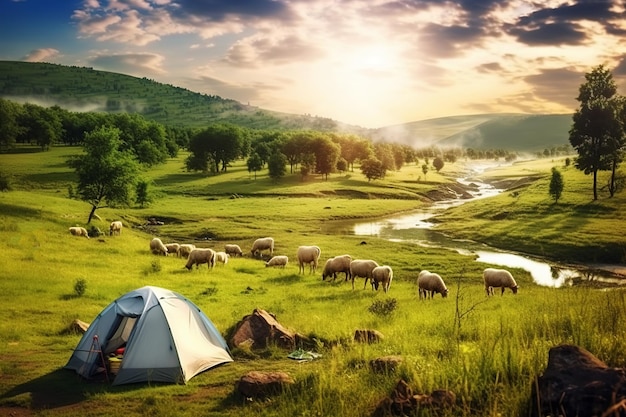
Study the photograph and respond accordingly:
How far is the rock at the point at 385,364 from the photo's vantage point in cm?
1043

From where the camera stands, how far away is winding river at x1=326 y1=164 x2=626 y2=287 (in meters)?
41.1

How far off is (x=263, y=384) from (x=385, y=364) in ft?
11.2

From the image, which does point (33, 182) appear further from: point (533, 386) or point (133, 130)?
point (533, 386)

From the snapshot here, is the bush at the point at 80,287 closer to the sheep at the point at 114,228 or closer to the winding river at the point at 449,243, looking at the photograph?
the sheep at the point at 114,228

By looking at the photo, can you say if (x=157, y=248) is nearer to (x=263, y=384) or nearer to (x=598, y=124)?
(x=263, y=384)

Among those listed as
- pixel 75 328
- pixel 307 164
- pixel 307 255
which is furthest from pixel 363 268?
pixel 307 164

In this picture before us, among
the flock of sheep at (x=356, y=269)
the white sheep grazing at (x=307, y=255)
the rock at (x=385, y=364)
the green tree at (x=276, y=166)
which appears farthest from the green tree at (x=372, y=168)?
the rock at (x=385, y=364)

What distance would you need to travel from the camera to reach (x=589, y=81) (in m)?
68.2

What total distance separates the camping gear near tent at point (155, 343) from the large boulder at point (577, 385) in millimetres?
11862

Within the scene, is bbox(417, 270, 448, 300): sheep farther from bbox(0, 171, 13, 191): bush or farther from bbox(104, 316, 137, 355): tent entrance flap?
bbox(0, 171, 13, 191): bush

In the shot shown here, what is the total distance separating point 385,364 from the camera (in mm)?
10562

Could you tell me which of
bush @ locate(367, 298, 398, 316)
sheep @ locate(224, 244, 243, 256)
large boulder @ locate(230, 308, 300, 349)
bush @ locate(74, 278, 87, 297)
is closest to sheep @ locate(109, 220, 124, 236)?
sheep @ locate(224, 244, 243, 256)

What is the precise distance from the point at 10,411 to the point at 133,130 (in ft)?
439

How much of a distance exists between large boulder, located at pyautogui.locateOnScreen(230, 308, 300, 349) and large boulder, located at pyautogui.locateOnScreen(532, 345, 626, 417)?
1137cm
